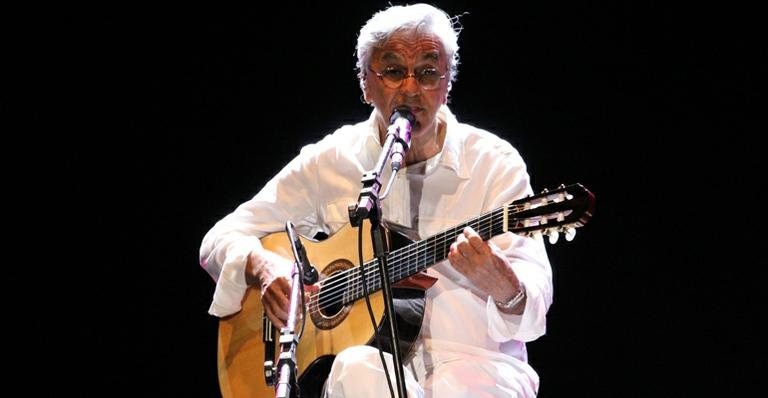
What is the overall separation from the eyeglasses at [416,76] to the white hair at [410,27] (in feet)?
0.38

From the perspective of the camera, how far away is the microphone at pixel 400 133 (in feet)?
8.41

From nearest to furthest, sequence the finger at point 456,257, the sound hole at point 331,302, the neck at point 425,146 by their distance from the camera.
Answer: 1. the finger at point 456,257
2. the sound hole at point 331,302
3. the neck at point 425,146

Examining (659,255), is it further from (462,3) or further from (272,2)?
(272,2)

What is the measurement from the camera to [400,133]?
2676 mm

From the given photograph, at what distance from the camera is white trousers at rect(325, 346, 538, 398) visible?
107 inches

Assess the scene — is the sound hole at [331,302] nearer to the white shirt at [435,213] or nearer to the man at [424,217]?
the man at [424,217]

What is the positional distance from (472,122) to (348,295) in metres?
1.28

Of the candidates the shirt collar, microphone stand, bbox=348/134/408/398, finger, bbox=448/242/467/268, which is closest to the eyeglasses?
the shirt collar

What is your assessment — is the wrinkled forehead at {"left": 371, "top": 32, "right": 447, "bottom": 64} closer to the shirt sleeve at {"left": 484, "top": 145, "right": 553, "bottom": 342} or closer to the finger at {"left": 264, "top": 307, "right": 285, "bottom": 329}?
the shirt sleeve at {"left": 484, "top": 145, "right": 553, "bottom": 342}

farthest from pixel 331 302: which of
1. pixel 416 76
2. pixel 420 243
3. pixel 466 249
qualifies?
pixel 416 76

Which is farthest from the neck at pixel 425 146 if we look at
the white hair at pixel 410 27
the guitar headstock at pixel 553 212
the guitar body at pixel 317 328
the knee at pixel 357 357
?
the knee at pixel 357 357

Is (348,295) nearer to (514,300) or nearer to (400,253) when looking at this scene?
(400,253)

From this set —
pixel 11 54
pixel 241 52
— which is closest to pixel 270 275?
pixel 241 52

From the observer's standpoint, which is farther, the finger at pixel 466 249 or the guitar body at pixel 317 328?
the guitar body at pixel 317 328
